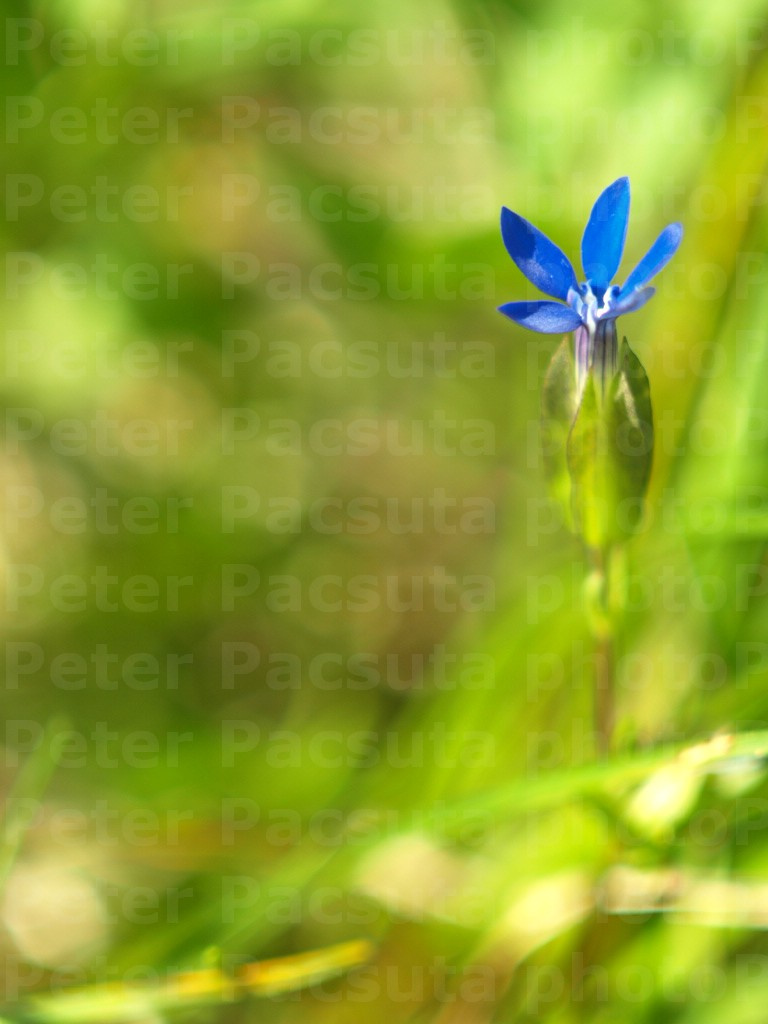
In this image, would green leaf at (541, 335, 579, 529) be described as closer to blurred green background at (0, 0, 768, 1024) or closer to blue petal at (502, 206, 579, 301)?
blue petal at (502, 206, 579, 301)

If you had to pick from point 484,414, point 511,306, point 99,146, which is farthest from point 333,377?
point 511,306

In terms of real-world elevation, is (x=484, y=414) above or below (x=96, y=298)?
below

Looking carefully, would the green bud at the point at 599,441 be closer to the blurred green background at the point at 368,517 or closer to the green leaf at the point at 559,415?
the green leaf at the point at 559,415

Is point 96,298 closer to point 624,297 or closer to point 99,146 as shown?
point 99,146

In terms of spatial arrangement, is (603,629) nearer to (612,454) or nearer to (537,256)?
(612,454)

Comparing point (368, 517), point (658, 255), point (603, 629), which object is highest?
point (368, 517)

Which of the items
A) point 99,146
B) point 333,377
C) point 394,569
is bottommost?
point 394,569

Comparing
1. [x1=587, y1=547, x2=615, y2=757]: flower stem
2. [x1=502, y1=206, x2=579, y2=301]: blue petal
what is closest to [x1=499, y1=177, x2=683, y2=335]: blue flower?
[x1=502, y1=206, x2=579, y2=301]: blue petal

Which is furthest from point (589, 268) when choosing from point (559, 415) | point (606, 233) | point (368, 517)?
point (368, 517)
